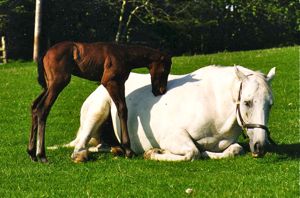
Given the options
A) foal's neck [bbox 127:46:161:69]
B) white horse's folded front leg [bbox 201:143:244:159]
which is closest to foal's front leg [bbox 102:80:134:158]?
foal's neck [bbox 127:46:161:69]

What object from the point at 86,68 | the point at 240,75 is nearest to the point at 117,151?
the point at 86,68

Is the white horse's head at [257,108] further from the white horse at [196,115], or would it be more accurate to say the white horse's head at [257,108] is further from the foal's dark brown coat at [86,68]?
the foal's dark brown coat at [86,68]

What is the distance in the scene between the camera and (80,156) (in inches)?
356

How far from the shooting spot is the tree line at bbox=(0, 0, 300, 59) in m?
47.2

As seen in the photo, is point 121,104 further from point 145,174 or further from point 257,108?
Answer: point 257,108

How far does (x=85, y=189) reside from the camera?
7.15 meters

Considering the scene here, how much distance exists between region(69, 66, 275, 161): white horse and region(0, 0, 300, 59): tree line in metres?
32.9

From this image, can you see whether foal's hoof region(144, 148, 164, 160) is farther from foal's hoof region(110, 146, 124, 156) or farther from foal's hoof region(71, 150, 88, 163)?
foal's hoof region(71, 150, 88, 163)

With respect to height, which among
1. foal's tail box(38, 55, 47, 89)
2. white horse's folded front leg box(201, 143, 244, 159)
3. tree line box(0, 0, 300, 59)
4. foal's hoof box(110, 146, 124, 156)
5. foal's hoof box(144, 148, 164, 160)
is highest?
foal's tail box(38, 55, 47, 89)

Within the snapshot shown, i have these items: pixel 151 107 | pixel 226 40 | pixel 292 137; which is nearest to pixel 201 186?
pixel 151 107

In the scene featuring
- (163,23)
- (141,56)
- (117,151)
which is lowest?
(163,23)

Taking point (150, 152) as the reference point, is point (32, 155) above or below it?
below

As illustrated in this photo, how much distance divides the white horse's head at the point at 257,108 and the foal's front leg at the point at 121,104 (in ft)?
5.37

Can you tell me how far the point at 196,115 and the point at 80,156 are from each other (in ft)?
5.56
